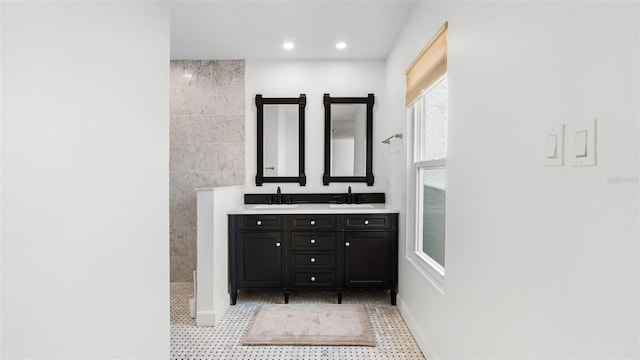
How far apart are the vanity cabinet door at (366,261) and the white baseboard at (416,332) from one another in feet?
0.91

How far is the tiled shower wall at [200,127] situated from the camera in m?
3.69

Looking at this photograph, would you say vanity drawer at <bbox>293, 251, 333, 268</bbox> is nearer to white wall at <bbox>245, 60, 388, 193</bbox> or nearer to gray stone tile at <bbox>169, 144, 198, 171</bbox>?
white wall at <bbox>245, 60, 388, 193</bbox>

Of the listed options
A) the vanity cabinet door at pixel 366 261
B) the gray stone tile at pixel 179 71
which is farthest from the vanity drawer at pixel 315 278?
the gray stone tile at pixel 179 71

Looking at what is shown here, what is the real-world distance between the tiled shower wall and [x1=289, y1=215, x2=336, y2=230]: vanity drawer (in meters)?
1.11

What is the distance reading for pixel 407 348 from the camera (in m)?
2.29

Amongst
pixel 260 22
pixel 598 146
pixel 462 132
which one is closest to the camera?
pixel 598 146

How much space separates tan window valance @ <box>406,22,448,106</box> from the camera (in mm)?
1859

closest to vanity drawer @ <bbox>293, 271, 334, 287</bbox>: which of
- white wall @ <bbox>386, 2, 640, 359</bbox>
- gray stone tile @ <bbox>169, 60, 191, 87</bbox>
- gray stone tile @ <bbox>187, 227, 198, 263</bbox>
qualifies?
gray stone tile @ <bbox>187, 227, 198, 263</bbox>

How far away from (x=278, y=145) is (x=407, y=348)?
2.31 meters

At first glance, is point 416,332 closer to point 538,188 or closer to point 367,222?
point 367,222
